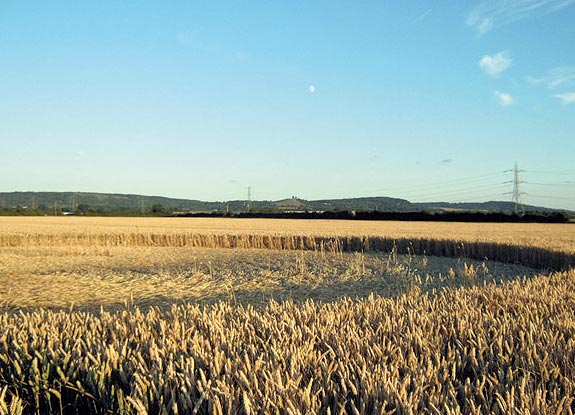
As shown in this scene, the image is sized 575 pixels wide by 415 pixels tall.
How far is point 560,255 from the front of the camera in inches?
563

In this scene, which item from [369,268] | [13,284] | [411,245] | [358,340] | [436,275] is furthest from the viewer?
[411,245]

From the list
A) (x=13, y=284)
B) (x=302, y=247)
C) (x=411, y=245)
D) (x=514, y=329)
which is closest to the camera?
(x=514, y=329)

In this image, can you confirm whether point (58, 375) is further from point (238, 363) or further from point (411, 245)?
point (411, 245)

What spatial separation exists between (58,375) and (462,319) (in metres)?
3.05

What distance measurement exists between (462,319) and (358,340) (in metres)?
1.19

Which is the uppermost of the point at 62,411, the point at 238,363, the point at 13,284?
the point at 238,363

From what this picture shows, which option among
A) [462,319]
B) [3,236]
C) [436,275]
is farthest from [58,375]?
[3,236]

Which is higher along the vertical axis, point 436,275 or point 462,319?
point 462,319

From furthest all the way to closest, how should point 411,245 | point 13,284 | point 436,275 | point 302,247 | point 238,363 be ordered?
point 302,247 < point 411,245 < point 436,275 < point 13,284 < point 238,363

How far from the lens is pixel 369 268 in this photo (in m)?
15.0

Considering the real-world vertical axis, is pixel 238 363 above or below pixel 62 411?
above

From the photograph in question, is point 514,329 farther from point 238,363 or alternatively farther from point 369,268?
point 369,268

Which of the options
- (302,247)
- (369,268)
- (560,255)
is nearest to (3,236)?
(302,247)

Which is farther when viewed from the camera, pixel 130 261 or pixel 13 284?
pixel 130 261
